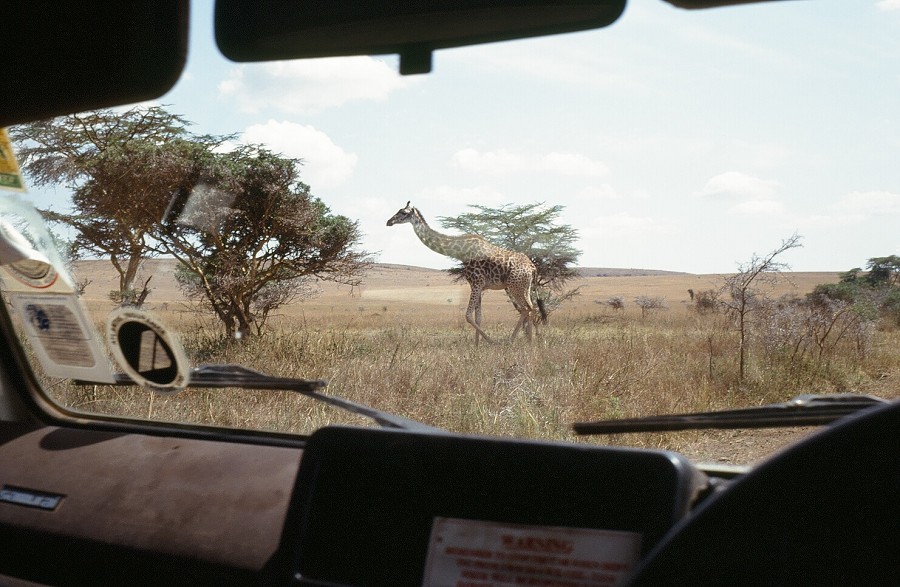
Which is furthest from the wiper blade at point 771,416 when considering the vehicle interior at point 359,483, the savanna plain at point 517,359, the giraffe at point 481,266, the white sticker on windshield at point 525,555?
the giraffe at point 481,266

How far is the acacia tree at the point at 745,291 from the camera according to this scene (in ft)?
6.17

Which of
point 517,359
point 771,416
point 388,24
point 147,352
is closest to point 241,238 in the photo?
point 147,352

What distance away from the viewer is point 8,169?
2.82m

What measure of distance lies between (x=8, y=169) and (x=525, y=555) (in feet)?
7.32

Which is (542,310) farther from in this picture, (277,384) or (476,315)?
(277,384)

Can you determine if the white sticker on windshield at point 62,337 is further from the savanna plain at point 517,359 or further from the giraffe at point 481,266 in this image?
the giraffe at point 481,266

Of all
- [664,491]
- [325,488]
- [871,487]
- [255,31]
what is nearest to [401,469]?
[325,488]

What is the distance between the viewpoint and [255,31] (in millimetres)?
1647

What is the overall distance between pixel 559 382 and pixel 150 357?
50.0 inches

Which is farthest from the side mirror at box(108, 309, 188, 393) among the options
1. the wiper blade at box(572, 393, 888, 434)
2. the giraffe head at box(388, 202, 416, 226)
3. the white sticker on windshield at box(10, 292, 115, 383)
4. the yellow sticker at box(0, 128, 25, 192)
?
the wiper blade at box(572, 393, 888, 434)

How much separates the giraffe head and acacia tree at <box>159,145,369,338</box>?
0.35 meters

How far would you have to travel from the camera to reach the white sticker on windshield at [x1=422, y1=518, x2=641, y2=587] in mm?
1605

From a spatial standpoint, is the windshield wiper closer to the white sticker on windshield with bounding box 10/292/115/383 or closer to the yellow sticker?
the white sticker on windshield with bounding box 10/292/115/383

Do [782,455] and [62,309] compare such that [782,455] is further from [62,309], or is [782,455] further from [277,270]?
[62,309]
